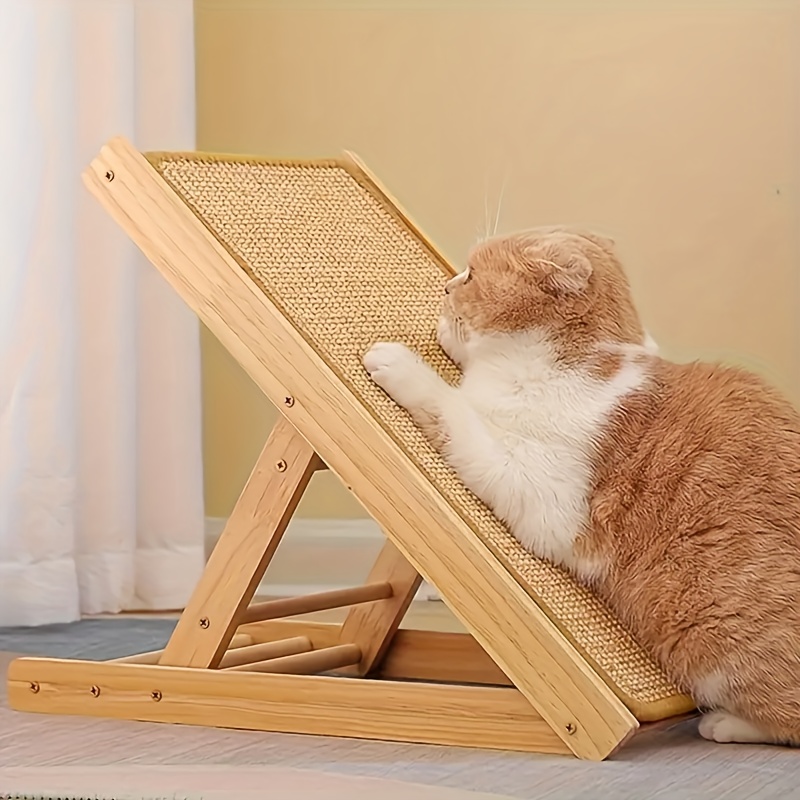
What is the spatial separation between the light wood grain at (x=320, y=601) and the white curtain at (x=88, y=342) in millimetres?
623

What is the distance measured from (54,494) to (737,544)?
3.97ft

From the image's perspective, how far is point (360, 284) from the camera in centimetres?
169

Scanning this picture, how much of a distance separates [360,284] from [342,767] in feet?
1.97

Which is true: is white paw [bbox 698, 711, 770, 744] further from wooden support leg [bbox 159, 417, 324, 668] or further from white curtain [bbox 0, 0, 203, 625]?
white curtain [bbox 0, 0, 203, 625]

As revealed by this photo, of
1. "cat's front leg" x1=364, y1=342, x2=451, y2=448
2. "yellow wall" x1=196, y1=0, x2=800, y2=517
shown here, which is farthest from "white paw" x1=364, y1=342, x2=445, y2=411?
"yellow wall" x1=196, y1=0, x2=800, y2=517

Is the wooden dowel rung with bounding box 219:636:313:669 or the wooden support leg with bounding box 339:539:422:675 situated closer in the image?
the wooden dowel rung with bounding box 219:636:313:669

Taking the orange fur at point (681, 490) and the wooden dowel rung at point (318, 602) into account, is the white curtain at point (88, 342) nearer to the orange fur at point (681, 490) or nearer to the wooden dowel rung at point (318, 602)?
the wooden dowel rung at point (318, 602)

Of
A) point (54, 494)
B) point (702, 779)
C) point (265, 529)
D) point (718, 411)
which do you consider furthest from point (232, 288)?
point (54, 494)

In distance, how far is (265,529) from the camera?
1.52m

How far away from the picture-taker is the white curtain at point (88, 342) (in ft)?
7.27

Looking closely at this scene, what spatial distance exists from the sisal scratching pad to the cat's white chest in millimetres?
22

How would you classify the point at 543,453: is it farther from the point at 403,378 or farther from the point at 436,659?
the point at 436,659

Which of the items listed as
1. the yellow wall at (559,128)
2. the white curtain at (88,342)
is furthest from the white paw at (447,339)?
the yellow wall at (559,128)

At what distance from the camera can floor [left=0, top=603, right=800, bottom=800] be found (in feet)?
4.07
